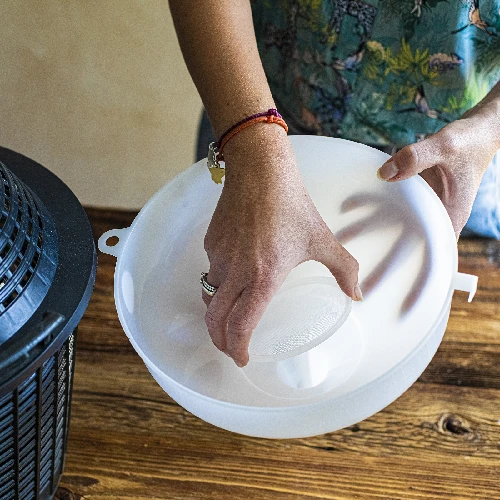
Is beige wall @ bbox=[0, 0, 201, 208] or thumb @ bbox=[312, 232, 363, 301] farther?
beige wall @ bbox=[0, 0, 201, 208]

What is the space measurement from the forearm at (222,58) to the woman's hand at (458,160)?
15 centimetres

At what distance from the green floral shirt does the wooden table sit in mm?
318

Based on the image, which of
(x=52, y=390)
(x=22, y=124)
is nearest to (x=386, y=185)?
(x=52, y=390)

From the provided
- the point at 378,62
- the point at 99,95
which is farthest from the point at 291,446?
the point at 99,95

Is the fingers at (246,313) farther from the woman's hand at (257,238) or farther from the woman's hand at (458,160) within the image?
the woman's hand at (458,160)

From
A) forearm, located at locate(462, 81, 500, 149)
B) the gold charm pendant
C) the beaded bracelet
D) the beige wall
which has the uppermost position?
the beaded bracelet

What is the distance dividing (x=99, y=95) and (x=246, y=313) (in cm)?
128

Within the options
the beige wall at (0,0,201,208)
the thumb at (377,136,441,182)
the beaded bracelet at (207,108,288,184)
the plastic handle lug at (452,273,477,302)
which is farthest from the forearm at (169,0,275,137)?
the beige wall at (0,0,201,208)

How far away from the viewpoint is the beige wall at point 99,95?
1.73m

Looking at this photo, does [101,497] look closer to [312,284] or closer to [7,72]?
[312,284]

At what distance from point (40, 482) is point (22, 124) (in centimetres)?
126

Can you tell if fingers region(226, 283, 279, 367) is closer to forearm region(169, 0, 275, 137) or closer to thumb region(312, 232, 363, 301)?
thumb region(312, 232, 363, 301)

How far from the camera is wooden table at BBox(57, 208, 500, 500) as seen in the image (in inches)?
28.4

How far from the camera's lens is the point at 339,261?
0.66 metres
